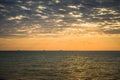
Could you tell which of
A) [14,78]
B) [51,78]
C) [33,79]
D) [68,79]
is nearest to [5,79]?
[14,78]

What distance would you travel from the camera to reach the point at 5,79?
195 ft

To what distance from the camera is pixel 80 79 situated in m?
62.5

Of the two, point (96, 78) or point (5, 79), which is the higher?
point (5, 79)

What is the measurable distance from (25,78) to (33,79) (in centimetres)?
243

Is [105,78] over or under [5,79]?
under

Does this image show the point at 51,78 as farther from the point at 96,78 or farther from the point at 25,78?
the point at 96,78

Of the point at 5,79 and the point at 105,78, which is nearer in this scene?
the point at 5,79

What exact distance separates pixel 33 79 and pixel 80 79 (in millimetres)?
11550

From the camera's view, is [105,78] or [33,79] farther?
[105,78]

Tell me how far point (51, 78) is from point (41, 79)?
317 centimetres

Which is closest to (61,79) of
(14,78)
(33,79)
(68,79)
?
(68,79)

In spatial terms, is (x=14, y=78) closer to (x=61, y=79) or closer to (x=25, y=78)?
(x=25, y=78)

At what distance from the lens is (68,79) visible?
62.5 m

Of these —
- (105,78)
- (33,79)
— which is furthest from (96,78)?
(33,79)
